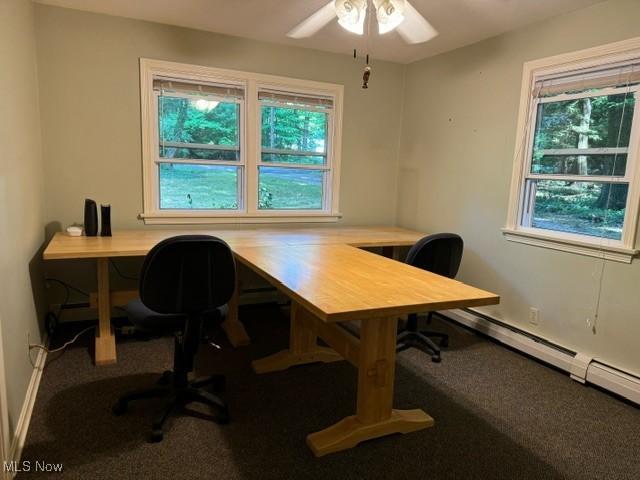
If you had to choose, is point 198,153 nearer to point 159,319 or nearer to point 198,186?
point 198,186

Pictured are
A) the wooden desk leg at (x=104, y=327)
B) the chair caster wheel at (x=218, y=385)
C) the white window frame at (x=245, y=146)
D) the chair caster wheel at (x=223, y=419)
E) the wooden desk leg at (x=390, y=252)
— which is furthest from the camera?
the wooden desk leg at (x=390, y=252)

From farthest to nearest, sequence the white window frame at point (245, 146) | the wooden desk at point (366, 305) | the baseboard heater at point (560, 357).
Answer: the white window frame at point (245, 146) < the baseboard heater at point (560, 357) < the wooden desk at point (366, 305)

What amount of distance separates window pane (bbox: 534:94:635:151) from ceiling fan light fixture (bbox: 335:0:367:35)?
1.75m

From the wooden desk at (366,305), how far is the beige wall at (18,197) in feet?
3.81

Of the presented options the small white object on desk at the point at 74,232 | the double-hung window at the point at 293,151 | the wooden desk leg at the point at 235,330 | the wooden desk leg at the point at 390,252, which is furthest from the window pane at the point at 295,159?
the small white object on desk at the point at 74,232

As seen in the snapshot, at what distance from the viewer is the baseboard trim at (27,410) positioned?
6.02 feet

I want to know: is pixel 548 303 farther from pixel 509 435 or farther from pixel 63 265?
pixel 63 265

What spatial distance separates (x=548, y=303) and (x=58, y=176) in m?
3.81

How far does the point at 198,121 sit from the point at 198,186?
22.3 inches

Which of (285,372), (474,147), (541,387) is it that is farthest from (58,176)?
(541,387)

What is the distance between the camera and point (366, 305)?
169 cm

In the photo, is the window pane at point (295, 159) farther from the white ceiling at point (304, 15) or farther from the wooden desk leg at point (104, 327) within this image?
the wooden desk leg at point (104, 327)

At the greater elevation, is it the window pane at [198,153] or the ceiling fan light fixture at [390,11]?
the ceiling fan light fixture at [390,11]

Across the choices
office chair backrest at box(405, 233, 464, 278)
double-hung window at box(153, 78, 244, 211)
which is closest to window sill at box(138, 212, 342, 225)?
double-hung window at box(153, 78, 244, 211)
